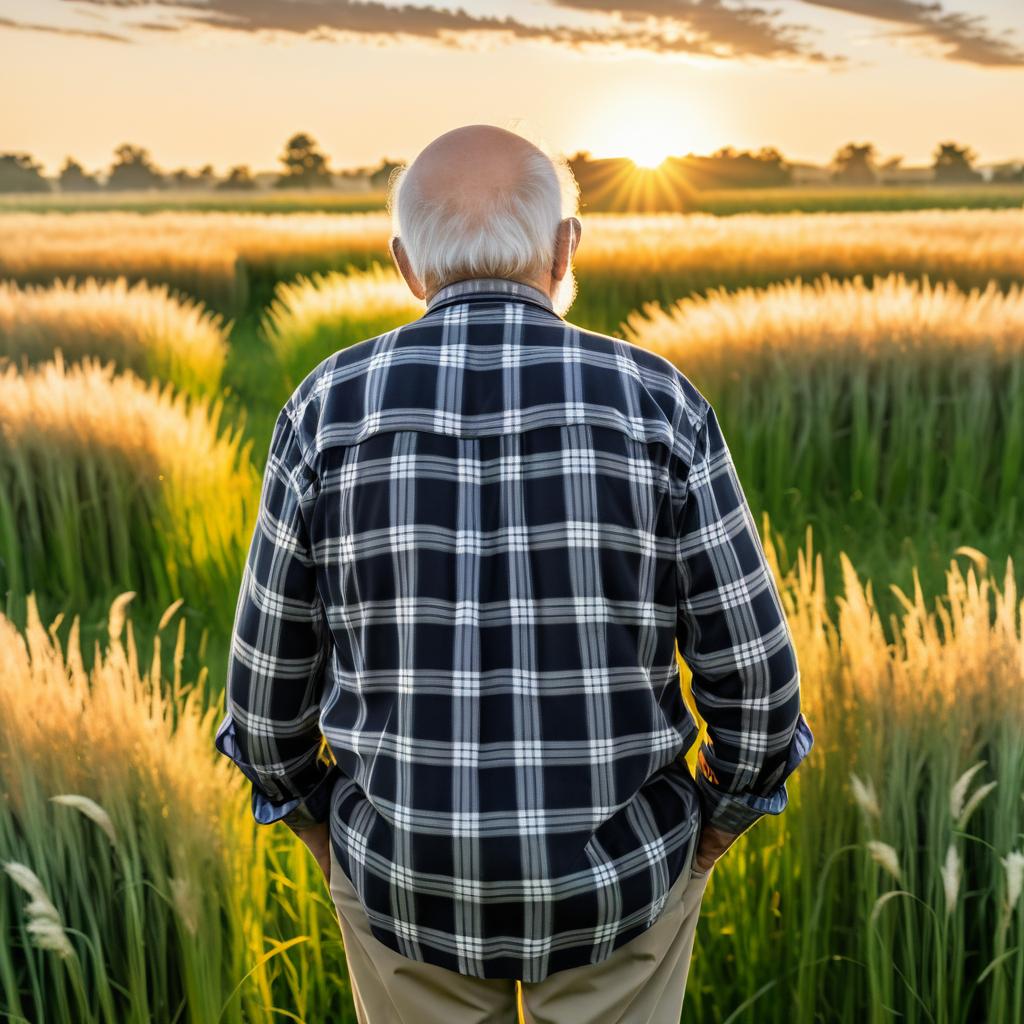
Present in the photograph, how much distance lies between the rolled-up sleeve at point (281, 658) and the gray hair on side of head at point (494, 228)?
0.28 m

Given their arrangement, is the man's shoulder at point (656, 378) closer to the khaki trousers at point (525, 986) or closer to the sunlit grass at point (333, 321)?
the khaki trousers at point (525, 986)

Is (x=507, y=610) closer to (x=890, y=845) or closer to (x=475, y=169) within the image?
(x=475, y=169)

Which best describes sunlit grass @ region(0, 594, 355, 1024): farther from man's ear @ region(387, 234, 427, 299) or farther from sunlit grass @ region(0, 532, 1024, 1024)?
man's ear @ region(387, 234, 427, 299)

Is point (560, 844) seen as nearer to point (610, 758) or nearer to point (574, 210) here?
point (610, 758)

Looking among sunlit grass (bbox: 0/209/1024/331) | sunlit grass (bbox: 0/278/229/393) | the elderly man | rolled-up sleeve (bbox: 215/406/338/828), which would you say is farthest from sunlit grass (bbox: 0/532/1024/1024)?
sunlit grass (bbox: 0/209/1024/331)

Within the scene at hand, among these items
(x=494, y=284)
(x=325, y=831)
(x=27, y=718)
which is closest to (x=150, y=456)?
(x=27, y=718)

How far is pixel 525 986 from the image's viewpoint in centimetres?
127

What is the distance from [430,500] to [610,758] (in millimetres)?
366

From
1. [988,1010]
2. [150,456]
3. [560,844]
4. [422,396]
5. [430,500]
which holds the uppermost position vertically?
[422,396]

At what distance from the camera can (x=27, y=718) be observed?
1799 millimetres

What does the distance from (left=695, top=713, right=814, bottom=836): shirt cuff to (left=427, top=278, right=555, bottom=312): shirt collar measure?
66cm

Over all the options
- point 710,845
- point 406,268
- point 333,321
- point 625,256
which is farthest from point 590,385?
point 625,256

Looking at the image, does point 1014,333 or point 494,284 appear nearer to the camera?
point 494,284

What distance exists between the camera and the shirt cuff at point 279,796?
1406 mm
